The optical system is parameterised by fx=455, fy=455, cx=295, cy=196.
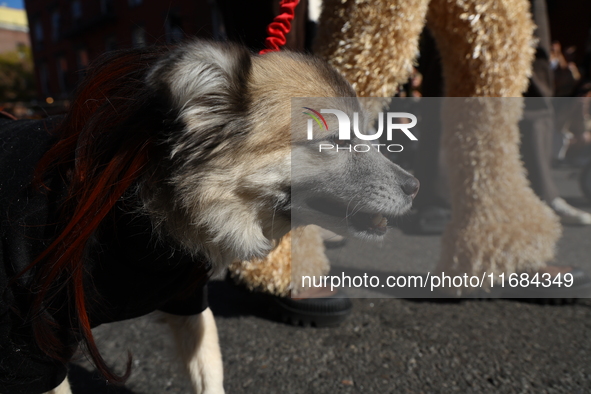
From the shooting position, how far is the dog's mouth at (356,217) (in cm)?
151

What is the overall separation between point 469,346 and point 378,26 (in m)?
1.39

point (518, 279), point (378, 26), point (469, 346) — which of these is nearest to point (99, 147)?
point (378, 26)

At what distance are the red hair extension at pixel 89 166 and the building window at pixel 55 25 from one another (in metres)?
33.0

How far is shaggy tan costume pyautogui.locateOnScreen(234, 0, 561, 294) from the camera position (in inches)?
73.0

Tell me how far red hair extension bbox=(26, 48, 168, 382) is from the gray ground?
68 cm

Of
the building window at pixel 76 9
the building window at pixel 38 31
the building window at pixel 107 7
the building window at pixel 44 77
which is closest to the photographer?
the building window at pixel 107 7

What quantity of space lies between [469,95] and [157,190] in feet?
5.00

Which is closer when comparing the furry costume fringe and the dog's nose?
the dog's nose

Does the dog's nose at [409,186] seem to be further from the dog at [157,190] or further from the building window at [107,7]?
the building window at [107,7]

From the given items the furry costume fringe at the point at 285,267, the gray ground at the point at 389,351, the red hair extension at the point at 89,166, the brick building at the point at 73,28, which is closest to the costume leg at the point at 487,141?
the gray ground at the point at 389,351

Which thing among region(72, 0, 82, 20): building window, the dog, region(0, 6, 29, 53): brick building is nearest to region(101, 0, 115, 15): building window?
region(72, 0, 82, 20): building window

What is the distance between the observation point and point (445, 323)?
2.14 metres

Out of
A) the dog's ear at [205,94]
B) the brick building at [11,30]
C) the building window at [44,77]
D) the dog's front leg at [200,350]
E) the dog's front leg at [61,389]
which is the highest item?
the dog's ear at [205,94]

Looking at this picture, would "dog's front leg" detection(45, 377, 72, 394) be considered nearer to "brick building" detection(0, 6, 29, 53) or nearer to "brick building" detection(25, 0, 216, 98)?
"brick building" detection(25, 0, 216, 98)
